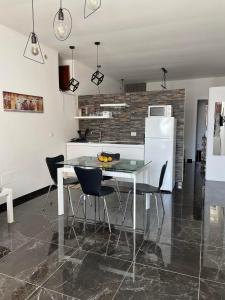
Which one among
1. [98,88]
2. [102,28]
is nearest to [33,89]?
[102,28]

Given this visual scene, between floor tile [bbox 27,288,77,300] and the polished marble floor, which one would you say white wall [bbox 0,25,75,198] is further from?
floor tile [bbox 27,288,77,300]

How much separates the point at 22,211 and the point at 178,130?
3417 mm

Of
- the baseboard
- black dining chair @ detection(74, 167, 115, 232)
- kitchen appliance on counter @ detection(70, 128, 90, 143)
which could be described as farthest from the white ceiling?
the baseboard

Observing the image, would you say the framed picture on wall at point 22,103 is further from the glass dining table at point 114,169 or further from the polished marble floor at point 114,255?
the polished marble floor at point 114,255

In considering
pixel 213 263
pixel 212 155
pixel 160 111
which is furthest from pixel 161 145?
pixel 213 263

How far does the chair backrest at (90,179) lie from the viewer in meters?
3.01

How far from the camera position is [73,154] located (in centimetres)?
546

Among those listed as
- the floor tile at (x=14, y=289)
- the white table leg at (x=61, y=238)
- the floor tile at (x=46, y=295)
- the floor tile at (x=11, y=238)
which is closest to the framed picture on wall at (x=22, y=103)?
the floor tile at (x=11, y=238)

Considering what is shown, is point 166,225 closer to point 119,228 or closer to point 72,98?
point 119,228

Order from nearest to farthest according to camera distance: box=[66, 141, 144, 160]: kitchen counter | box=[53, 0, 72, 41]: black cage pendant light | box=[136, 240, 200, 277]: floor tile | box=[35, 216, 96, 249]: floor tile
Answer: box=[53, 0, 72, 41]: black cage pendant light
box=[136, 240, 200, 277]: floor tile
box=[35, 216, 96, 249]: floor tile
box=[66, 141, 144, 160]: kitchen counter

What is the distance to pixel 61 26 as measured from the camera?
2.17 meters

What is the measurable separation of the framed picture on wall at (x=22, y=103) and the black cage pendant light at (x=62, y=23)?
134 centimetres

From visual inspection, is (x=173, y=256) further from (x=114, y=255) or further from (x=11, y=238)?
(x=11, y=238)

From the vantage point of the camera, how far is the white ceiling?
3053 mm
